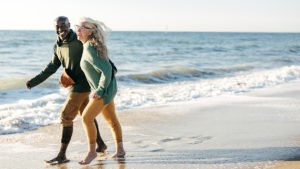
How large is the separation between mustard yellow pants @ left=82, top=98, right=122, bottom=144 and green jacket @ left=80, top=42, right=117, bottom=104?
0.36 ft

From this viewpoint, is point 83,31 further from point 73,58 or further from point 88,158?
point 88,158

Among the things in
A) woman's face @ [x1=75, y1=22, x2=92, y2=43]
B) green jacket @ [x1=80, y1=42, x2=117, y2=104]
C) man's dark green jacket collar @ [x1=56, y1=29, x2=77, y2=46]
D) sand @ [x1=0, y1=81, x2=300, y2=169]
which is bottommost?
sand @ [x1=0, y1=81, x2=300, y2=169]

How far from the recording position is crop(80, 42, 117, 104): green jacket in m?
3.57

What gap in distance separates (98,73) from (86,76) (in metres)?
0.18

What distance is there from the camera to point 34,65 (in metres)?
17.6

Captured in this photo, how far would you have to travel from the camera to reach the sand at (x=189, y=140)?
4.09m

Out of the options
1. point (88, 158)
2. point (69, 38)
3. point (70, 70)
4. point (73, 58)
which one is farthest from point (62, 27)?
point (88, 158)

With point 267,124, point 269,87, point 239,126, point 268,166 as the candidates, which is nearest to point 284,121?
point 267,124

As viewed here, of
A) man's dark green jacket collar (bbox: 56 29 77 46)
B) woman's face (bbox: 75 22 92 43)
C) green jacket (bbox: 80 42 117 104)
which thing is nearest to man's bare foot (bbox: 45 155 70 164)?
green jacket (bbox: 80 42 117 104)

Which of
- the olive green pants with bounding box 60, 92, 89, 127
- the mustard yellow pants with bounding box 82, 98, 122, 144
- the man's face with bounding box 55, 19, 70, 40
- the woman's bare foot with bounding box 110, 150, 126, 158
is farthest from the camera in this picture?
the woman's bare foot with bounding box 110, 150, 126, 158

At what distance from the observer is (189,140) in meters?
5.07

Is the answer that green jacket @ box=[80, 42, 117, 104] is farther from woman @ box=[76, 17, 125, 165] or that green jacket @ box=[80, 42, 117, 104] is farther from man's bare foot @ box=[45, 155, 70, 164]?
man's bare foot @ box=[45, 155, 70, 164]

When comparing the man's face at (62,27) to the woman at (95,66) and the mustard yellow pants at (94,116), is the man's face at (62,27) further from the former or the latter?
the mustard yellow pants at (94,116)

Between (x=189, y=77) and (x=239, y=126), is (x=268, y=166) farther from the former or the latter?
(x=189, y=77)
